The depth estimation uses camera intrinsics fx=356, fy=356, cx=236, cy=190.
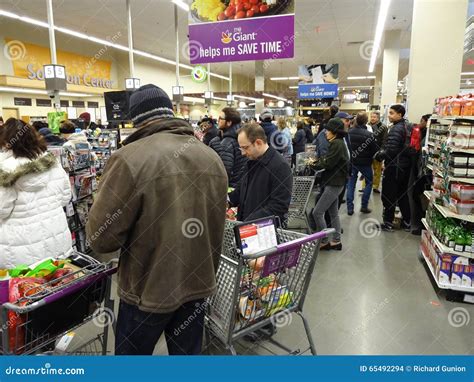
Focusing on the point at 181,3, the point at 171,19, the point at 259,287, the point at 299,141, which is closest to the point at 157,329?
the point at 259,287

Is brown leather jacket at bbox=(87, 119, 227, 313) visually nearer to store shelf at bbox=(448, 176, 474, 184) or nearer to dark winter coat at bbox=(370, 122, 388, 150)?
store shelf at bbox=(448, 176, 474, 184)

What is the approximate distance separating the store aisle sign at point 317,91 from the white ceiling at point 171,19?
1.63 m

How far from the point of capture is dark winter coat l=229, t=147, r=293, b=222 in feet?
8.82

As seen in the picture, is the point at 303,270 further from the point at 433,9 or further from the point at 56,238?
the point at 433,9

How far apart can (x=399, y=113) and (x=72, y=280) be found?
4.95 metres

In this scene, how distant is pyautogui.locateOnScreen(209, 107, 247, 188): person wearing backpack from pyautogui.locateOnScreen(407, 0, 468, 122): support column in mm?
3236

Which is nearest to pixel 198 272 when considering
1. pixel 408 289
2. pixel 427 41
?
pixel 408 289

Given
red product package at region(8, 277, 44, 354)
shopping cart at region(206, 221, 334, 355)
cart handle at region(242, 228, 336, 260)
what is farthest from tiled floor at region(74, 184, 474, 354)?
red product package at region(8, 277, 44, 354)

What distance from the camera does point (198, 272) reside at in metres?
1.57

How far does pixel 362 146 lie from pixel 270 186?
12.7ft

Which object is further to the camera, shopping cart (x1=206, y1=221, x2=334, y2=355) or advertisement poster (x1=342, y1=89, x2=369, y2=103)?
advertisement poster (x1=342, y1=89, x2=369, y2=103)

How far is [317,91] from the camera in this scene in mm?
13469

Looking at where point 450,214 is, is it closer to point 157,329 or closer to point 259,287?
point 259,287

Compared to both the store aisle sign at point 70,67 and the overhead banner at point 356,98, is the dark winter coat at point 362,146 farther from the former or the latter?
the overhead banner at point 356,98
